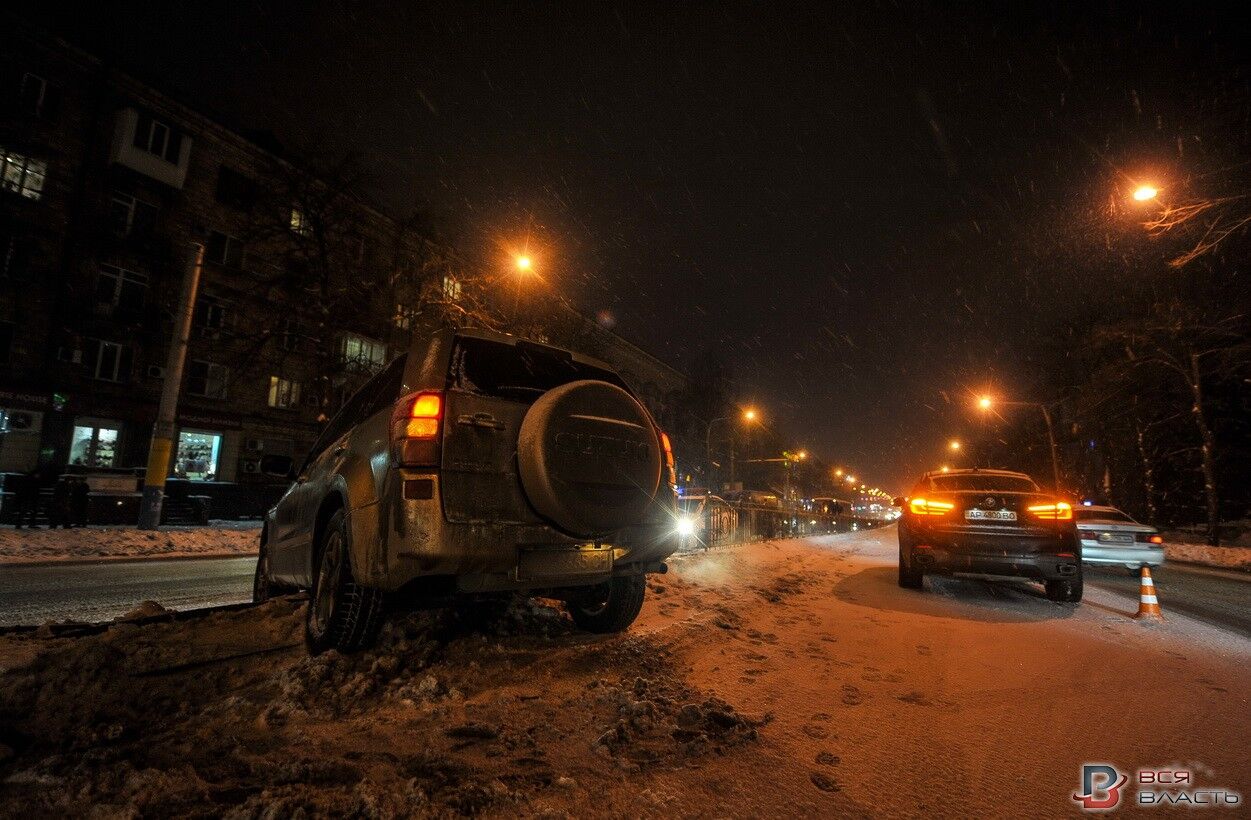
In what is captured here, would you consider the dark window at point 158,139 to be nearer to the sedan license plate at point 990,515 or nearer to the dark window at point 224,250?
the dark window at point 224,250

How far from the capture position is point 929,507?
7504mm

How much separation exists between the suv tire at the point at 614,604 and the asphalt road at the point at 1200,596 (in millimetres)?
6589

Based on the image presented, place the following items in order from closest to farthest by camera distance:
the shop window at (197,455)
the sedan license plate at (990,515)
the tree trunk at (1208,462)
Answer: the sedan license plate at (990,515) < the tree trunk at (1208,462) < the shop window at (197,455)

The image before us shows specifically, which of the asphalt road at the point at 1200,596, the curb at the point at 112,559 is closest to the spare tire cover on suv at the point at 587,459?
the asphalt road at the point at 1200,596

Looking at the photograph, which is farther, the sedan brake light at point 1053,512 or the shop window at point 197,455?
the shop window at point 197,455

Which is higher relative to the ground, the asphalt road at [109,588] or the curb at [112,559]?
the asphalt road at [109,588]

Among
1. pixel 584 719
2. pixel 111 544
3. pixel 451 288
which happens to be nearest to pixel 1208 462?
pixel 451 288

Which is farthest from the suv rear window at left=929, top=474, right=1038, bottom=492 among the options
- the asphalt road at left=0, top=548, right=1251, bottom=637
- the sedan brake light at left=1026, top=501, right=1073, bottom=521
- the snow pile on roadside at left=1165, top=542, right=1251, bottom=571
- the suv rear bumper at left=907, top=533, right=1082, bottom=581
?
the snow pile on roadside at left=1165, top=542, right=1251, bottom=571

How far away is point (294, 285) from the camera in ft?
66.6

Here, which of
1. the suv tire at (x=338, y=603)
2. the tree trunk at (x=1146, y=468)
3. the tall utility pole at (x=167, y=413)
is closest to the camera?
the suv tire at (x=338, y=603)

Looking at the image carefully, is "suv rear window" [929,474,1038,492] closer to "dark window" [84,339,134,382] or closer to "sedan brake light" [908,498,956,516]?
"sedan brake light" [908,498,956,516]

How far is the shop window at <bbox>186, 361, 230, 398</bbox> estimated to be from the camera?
26.3 meters

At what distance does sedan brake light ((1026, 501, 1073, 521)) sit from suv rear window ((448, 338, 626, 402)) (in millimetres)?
5863

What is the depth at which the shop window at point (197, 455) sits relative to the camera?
2617 centimetres
